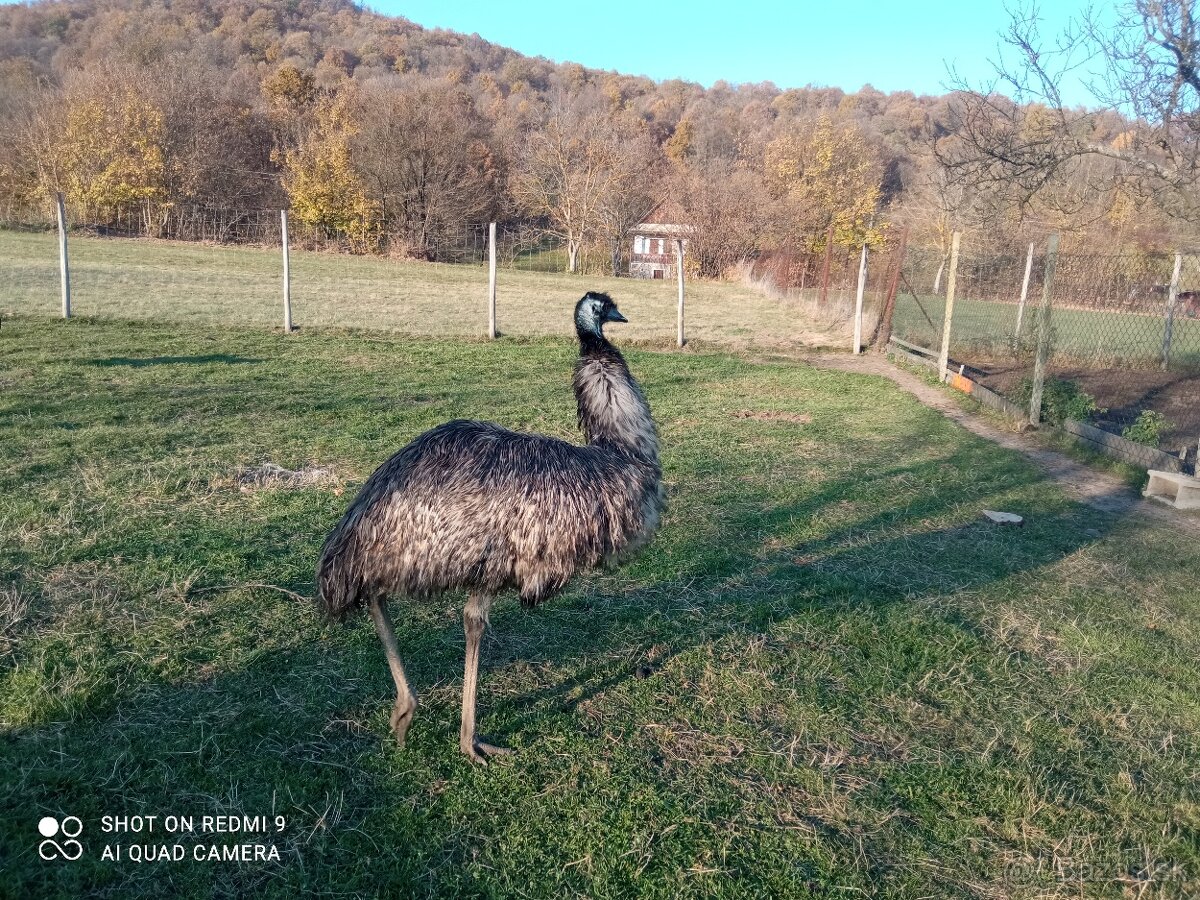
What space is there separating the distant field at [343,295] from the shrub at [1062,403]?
23.2ft

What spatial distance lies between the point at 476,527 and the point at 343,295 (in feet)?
67.7

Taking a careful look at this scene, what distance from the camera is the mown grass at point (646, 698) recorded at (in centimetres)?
296

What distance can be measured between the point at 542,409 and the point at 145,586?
5585mm

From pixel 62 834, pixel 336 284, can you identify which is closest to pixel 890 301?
pixel 62 834

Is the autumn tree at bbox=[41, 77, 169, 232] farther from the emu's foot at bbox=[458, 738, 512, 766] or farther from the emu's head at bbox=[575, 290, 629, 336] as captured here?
the emu's foot at bbox=[458, 738, 512, 766]

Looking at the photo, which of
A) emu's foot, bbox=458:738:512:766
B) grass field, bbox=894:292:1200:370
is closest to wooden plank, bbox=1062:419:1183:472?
grass field, bbox=894:292:1200:370

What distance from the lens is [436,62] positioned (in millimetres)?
101875

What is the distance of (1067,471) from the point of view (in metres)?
8.55

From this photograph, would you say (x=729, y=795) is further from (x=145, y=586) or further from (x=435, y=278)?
(x=435, y=278)

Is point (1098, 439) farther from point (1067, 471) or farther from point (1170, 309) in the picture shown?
point (1170, 309)

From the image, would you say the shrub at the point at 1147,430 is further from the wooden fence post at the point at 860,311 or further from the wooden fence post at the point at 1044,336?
the wooden fence post at the point at 860,311

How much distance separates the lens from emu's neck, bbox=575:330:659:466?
3.77 meters

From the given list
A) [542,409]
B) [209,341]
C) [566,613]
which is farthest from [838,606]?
[209,341]

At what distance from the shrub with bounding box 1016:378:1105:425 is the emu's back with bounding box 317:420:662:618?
8.15m
